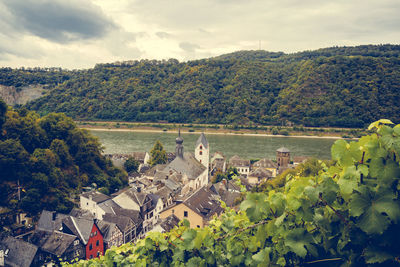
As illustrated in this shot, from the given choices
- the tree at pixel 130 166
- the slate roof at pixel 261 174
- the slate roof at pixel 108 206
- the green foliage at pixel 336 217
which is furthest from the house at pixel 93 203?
the green foliage at pixel 336 217

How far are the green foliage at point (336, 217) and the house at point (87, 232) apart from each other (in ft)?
51.5

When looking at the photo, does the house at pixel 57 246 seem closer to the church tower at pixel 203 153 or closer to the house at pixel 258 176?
the church tower at pixel 203 153

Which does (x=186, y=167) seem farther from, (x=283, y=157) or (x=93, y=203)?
(x=283, y=157)

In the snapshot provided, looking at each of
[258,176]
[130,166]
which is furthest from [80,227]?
[258,176]

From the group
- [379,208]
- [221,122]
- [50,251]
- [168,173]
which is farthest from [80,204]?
[221,122]

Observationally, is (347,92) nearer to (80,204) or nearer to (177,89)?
(177,89)

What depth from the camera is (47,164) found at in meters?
25.4

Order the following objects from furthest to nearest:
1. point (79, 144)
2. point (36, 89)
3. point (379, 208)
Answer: point (36, 89) → point (79, 144) → point (379, 208)

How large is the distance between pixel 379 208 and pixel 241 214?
59.7 inches

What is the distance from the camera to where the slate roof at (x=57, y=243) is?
15.6 m

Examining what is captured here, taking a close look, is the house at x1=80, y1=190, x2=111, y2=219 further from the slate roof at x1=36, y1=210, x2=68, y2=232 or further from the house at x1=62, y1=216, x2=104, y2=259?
the house at x1=62, y1=216, x2=104, y2=259

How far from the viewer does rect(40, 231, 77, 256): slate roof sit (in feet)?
51.2

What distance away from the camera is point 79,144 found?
106 ft

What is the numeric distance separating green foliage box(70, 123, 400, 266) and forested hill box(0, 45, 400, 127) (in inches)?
3685
